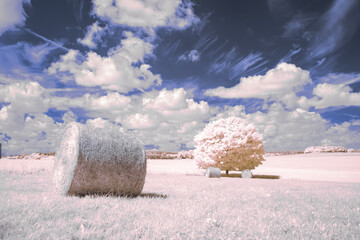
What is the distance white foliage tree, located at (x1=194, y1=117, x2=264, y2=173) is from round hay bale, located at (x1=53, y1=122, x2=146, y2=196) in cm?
1577

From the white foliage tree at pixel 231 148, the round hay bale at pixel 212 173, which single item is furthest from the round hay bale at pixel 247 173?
the round hay bale at pixel 212 173

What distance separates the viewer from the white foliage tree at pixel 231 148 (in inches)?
945

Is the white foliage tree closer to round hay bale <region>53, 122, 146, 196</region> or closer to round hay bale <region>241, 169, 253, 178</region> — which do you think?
round hay bale <region>241, 169, 253, 178</region>

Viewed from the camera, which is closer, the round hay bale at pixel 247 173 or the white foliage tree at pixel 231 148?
the round hay bale at pixel 247 173

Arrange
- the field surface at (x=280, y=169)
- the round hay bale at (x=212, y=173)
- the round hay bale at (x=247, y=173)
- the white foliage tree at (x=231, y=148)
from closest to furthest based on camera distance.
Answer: the field surface at (x=280, y=169), the round hay bale at (x=212, y=173), the round hay bale at (x=247, y=173), the white foliage tree at (x=231, y=148)

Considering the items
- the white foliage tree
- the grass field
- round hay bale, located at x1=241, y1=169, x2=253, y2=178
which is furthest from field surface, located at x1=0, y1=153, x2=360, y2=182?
the grass field

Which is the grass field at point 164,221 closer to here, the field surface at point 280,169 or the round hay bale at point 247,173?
the field surface at point 280,169

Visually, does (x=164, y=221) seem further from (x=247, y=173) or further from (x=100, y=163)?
(x=247, y=173)

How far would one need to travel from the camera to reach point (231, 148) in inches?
951

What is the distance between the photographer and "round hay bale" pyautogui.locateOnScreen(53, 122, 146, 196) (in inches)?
328

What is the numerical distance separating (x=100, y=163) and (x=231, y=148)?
17.4 meters

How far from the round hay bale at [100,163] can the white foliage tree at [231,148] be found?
15767mm

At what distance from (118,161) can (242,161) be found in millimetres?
17655

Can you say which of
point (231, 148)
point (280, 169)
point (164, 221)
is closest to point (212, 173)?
point (231, 148)
